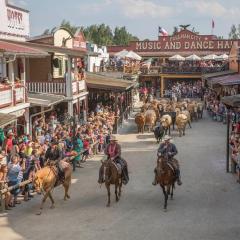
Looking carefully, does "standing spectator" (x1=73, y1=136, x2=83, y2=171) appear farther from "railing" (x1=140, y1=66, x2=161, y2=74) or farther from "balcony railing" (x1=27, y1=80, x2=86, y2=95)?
"railing" (x1=140, y1=66, x2=161, y2=74)

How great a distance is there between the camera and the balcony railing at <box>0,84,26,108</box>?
20625 mm

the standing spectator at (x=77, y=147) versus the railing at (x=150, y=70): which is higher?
the railing at (x=150, y=70)

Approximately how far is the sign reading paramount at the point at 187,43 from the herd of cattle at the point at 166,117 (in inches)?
1036

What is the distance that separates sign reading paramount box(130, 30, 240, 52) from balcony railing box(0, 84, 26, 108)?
1731 inches

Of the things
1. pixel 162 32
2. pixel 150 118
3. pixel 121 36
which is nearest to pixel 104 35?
pixel 121 36

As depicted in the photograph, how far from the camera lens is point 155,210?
607 inches

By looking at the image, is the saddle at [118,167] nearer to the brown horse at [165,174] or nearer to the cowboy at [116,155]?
the cowboy at [116,155]

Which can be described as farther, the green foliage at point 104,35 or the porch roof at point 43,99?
the green foliage at point 104,35

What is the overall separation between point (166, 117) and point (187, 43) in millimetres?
Result: 35743

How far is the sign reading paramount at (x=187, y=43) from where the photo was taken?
213 ft

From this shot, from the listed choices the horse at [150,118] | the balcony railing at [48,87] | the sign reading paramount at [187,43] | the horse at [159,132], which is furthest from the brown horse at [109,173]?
the sign reading paramount at [187,43]

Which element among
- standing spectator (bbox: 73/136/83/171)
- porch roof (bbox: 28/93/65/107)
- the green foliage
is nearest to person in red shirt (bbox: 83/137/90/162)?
standing spectator (bbox: 73/136/83/171)

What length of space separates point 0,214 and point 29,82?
14.9m

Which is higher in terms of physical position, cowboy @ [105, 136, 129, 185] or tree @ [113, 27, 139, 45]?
tree @ [113, 27, 139, 45]
